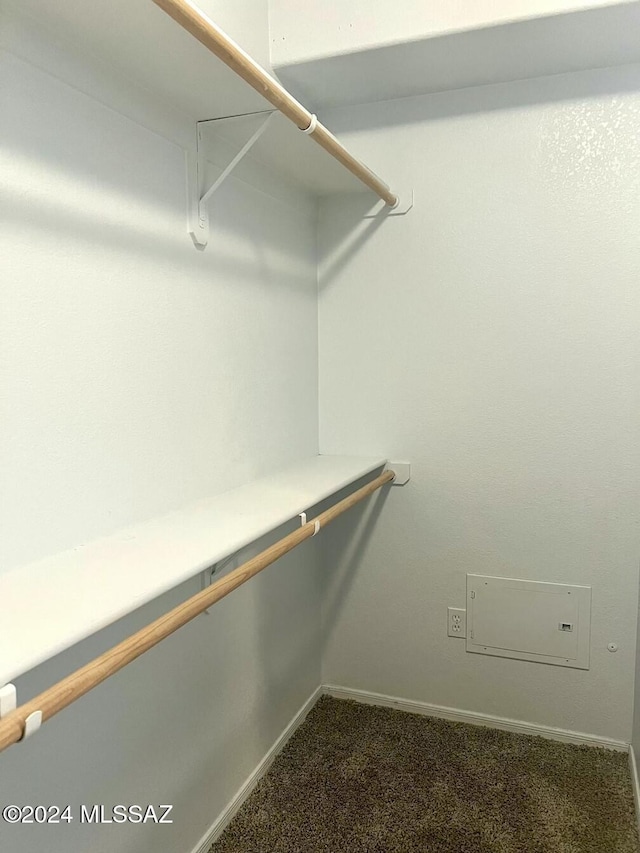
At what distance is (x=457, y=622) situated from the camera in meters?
2.26

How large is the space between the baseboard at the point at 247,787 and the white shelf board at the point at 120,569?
2.87ft

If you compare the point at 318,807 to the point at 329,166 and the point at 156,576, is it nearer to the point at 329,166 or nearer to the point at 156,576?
the point at 156,576

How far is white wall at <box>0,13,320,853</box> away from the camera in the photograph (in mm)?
1120

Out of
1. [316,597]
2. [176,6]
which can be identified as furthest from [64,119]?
[316,597]

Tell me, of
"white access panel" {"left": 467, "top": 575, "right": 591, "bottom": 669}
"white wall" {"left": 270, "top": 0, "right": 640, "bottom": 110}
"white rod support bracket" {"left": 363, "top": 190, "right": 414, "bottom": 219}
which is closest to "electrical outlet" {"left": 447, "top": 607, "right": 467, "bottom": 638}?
"white access panel" {"left": 467, "top": 575, "right": 591, "bottom": 669}

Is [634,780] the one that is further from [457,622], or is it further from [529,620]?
[457,622]

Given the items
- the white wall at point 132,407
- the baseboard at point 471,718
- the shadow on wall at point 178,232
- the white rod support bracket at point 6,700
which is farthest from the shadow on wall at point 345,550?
the white rod support bracket at point 6,700

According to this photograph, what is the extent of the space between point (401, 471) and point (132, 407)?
3.75 feet

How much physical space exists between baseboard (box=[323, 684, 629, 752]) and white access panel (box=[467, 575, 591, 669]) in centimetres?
23

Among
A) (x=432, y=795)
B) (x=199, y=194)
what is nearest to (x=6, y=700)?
(x=199, y=194)

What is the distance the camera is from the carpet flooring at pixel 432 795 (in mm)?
1714

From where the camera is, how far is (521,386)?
6.92 feet

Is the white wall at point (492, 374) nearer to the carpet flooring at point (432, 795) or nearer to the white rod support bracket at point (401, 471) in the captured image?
the white rod support bracket at point (401, 471)

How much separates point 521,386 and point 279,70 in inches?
48.2
